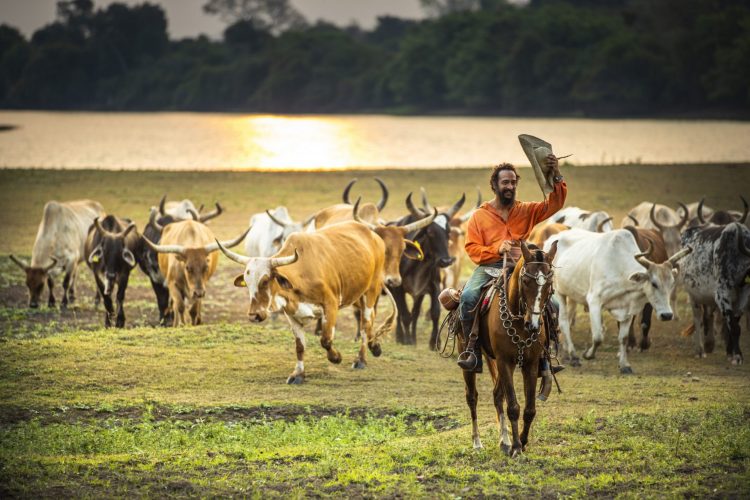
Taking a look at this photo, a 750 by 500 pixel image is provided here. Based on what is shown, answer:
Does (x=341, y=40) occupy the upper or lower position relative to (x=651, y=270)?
upper

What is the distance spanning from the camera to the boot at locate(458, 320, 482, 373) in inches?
336

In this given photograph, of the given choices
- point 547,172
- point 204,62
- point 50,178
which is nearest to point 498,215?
point 547,172

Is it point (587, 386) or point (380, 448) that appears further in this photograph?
point (587, 386)

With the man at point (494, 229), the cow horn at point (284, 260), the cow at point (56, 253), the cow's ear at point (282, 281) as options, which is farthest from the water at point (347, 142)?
the man at point (494, 229)

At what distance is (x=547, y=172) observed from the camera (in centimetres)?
838

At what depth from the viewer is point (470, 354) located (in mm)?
8570

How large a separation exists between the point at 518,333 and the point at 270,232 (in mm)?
10993

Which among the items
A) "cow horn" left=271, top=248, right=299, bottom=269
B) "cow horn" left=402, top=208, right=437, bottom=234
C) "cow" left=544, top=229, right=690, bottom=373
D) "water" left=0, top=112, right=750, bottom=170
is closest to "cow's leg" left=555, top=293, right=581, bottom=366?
"cow" left=544, top=229, right=690, bottom=373

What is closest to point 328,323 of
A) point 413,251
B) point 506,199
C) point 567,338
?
point 413,251

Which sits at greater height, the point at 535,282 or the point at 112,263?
the point at 535,282

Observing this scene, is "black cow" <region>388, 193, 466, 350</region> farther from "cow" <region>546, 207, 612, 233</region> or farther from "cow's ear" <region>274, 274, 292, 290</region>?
"cow's ear" <region>274, 274, 292, 290</region>

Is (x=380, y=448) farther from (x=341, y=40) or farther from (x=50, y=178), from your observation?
(x=341, y=40)

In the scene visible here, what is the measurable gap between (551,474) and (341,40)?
9105 centimetres

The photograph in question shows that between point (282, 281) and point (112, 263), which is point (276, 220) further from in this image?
point (282, 281)
